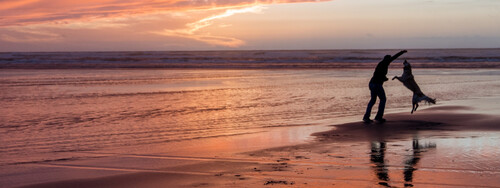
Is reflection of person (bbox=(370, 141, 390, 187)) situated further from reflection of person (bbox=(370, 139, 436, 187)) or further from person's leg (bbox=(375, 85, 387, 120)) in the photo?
person's leg (bbox=(375, 85, 387, 120))

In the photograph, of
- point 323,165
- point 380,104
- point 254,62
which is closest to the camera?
point 323,165

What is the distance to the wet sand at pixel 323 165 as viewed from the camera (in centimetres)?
679

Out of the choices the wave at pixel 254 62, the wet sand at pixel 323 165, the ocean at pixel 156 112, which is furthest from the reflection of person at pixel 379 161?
the wave at pixel 254 62

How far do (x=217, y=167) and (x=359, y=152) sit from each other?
2308 millimetres

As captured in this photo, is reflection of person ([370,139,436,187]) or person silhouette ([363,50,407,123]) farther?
person silhouette ([363,50,407,123])

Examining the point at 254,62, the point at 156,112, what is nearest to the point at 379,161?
the point at 156,112

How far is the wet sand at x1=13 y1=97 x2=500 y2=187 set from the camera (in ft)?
22.3

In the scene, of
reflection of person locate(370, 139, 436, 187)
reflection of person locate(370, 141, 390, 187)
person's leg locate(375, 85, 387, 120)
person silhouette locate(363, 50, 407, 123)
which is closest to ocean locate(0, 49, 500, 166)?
person silhouette locate(363, 50, 407, 123)

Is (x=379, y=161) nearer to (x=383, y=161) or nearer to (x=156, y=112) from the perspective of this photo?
(x=383, y=161)

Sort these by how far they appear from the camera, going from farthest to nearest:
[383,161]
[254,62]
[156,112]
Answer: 1. [254,62]
2. [156,112]
3. [383,161]

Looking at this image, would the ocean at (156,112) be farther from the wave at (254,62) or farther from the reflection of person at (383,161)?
the wave at (254,62)

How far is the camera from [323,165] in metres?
7.73

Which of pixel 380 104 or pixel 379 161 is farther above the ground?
pixel 380 104

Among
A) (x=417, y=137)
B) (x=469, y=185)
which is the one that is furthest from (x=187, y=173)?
(x=417, y=137)
